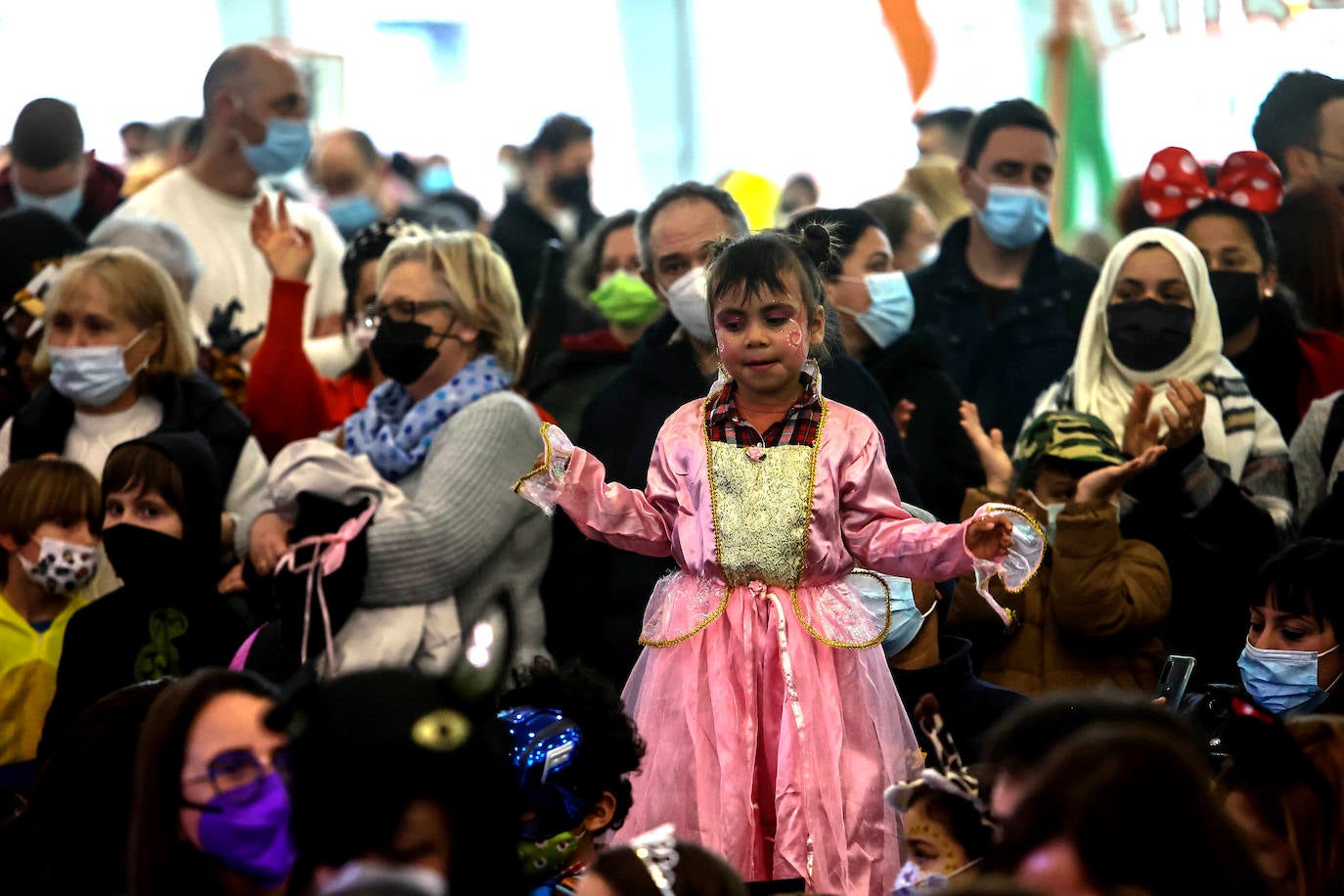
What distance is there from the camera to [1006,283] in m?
6.97

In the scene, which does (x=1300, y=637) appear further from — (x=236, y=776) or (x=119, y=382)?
(x=119, y=382)

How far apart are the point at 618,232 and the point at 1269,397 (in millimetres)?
2850

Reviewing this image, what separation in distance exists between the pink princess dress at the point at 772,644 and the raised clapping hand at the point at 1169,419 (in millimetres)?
1438

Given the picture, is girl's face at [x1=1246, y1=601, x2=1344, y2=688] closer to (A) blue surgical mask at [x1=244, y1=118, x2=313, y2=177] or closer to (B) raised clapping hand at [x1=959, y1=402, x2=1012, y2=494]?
(B) raised clapping hand at [x1=959, y1=402, x2=1012, y2=494]

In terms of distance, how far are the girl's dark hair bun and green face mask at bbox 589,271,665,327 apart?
2.27m

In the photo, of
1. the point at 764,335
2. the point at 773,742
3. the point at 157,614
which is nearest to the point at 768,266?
the point at 764,335

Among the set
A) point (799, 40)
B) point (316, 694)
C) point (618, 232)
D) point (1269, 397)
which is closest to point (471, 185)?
point (799, 40)

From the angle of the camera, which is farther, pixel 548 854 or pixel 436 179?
pixel 436 179

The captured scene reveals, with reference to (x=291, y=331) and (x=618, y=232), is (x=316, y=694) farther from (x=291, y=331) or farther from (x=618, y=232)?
(x=618, y=232)

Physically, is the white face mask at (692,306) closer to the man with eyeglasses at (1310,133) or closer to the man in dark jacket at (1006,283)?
the man in dark jacket at (1006,283)

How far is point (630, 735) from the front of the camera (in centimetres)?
421

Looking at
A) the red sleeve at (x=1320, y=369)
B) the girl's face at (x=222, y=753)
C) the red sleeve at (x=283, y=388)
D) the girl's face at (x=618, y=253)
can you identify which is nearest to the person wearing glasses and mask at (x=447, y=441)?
the red sleeve at (x=283, y=388)

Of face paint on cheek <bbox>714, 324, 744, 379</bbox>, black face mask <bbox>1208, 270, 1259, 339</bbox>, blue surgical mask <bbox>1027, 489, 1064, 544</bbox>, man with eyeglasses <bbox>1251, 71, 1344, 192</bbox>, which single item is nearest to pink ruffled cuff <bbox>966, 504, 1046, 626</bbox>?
face paint on cheek <bbox>714, 324, 744, 379</bbox>

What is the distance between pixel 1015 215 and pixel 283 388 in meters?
2.86
